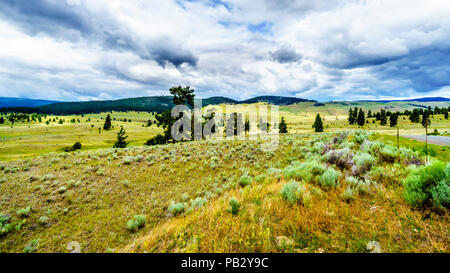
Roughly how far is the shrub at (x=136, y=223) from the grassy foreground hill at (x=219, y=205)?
5cm

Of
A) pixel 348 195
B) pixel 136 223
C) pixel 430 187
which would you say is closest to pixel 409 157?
pixel 430 187

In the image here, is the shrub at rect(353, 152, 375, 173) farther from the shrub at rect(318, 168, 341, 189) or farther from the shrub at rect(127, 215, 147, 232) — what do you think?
the shrub at rect(127, 215, 147, 232)

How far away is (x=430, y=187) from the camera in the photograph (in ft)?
14.1

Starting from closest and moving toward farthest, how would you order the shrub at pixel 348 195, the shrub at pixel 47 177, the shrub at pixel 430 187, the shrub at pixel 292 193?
the shrub at pixel 430 187 < the shrub at pixel 348 195 < the shrub at pixel 292 193 < the shrub at pixel 47 177

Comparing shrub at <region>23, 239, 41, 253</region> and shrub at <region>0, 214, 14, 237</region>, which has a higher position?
shrub at <region>0, 214, 14, 237</region>

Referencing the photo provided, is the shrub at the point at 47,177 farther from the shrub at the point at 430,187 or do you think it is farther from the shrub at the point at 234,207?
the shrub at the point at 430,187

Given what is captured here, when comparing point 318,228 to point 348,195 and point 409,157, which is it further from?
point 409,157

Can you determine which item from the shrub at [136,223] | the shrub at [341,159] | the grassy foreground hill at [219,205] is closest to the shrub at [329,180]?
the grassy foreground hill at [219,205]

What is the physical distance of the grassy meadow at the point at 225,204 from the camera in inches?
154

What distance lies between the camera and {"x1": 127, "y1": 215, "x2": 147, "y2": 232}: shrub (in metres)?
7.57

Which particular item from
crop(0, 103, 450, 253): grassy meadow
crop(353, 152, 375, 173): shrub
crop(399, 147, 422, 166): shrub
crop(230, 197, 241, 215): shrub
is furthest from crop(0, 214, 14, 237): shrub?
crop(399, 147, 422, 166): shrub

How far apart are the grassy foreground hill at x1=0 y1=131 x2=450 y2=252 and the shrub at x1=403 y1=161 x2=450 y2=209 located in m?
0.24

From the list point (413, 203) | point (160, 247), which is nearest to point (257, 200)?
point (160, 247)
